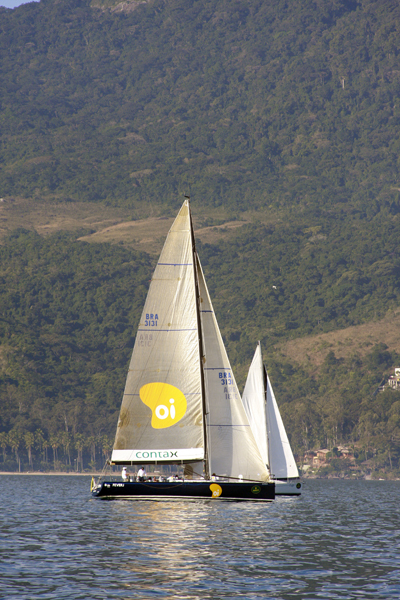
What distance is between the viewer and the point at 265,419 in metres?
59.4

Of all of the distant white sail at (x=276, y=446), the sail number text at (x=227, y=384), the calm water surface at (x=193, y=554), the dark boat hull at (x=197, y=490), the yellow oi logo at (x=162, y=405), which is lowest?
the calm water surface at (x=193, y=554)

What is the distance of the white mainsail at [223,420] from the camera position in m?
43.5

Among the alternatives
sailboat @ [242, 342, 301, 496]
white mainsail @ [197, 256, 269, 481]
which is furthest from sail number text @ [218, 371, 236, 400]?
sailboat @ [242, 342, 301, 496]

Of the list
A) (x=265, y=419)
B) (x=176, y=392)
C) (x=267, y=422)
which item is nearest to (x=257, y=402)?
(x=265, y=419)

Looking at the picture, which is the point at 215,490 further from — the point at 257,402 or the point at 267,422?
the point at 267,422

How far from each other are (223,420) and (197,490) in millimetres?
3609

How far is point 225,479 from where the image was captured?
153ft

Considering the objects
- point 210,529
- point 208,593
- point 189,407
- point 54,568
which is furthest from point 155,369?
point 208,593

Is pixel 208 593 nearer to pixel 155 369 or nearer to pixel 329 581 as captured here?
pixel 329 581

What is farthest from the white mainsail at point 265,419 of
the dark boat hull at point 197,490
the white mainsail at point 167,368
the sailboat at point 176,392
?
the dark boat hull at point 197,490

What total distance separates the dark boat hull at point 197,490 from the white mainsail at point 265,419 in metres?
15.8

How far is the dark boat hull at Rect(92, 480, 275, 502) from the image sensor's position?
140 feet

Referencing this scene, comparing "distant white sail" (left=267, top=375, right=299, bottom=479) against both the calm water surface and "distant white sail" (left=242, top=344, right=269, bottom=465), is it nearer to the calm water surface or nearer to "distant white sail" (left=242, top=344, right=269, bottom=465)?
"distant white sail" (left=242, top=344, right=269, bottom=465)

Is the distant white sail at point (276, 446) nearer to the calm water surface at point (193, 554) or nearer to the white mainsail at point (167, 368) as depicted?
the calm water surface at point (193, 554)
